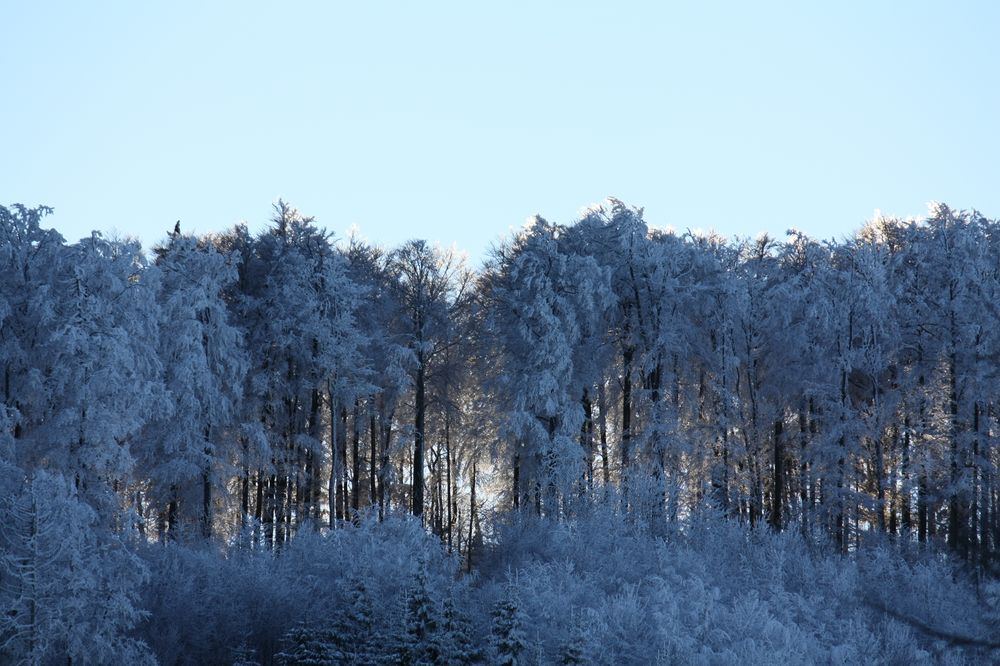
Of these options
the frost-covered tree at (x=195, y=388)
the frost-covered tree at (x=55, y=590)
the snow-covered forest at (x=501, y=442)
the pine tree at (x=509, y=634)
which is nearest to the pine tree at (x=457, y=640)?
the snow-covered forest at (x=501, y=442)

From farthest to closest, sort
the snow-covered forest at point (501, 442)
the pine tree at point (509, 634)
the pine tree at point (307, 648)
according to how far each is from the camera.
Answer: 1. the snow-covered forest at point (501, 442)
2. the pine tree at point (307, 648)
3. the pine tree at point (509, 634)

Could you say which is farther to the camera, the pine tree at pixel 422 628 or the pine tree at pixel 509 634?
the pine tree at pixel 422 628

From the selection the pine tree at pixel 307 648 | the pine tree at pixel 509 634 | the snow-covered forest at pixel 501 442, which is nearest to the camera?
the pine tree at pixel 509 634

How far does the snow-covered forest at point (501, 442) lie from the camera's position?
2067cm

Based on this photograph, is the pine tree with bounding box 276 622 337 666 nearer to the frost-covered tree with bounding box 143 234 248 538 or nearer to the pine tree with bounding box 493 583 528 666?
the pine tree with bounding box 493 583 528 666

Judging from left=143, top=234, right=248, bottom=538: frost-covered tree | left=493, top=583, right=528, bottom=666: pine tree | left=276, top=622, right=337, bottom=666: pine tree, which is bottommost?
left=276, top=622, right=337, bottom=666: pine tree

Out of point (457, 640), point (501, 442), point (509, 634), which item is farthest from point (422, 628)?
point (501, 442)

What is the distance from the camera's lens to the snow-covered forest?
814 inches

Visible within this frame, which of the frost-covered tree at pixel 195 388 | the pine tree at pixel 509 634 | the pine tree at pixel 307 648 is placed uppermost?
the frost-covered tree at pixel 195 388

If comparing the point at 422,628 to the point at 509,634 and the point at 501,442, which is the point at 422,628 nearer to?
the point at 509,634

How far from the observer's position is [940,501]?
31375mm

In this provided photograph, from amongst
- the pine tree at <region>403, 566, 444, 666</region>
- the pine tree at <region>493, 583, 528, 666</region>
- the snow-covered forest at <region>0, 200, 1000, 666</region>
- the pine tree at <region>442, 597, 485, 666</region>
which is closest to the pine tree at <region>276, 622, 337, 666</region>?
the snow-covered forest at <region>0, 200, 1000, 666</region>

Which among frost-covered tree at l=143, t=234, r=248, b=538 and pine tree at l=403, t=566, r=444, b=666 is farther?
frost-covered tree at l=143, t=234, r=248, b=538

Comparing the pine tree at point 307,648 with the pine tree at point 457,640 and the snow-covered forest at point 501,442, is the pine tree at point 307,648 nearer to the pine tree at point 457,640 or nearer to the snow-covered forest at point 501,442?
the snow-covered forest at point 501,442
